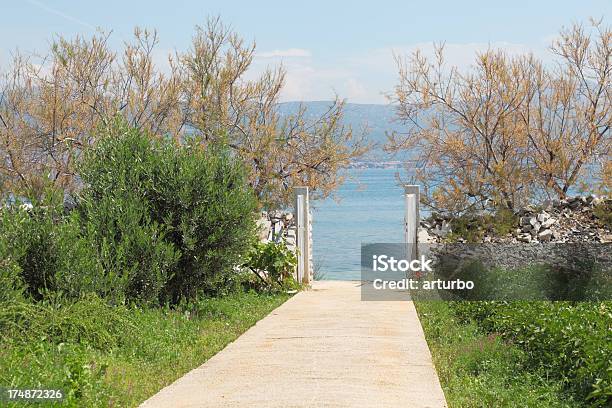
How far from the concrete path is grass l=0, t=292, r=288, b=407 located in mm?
266

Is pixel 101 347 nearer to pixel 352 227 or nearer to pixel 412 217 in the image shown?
pixel 412 217

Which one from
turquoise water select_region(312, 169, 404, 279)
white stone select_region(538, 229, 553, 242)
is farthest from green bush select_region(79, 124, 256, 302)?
turquoise water select_region(312, 169, 404, 279)

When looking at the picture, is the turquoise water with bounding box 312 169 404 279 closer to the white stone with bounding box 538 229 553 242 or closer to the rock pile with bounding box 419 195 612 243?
the rock pile with bounding box 419 195 612 243

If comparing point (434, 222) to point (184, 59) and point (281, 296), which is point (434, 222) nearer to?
point (281, 296)

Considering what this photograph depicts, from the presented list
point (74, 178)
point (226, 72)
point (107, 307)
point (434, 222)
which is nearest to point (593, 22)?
point (434, 222)

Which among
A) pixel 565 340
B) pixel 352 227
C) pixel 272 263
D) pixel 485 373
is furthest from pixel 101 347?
pixel 352 227

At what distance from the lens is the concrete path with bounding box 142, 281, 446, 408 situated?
630 cm

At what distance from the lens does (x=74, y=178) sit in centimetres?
1969

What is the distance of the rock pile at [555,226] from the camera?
16172 millimetres

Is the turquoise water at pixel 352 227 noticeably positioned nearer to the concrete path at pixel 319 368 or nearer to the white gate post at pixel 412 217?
the white gate post at pixel 412 217

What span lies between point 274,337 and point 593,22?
12297 millimetres

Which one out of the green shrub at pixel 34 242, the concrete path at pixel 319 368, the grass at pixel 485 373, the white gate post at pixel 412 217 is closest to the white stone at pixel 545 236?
the white gate post at pixel 412 217

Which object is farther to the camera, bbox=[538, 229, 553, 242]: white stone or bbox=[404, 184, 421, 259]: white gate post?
bbox=[538, 229, 553, 242]: white stone

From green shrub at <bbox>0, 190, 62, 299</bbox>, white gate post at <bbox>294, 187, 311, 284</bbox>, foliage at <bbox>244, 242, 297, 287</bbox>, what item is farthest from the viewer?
white gate post at <bbox>294, 187, 311, 284</bbox>
